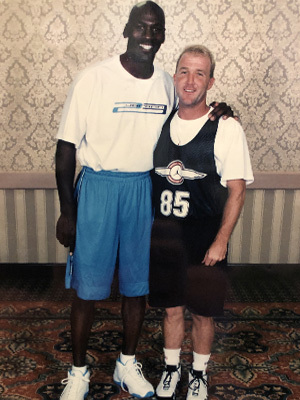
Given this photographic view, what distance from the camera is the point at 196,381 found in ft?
5.04

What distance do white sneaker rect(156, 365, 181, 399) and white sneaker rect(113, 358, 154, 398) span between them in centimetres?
4

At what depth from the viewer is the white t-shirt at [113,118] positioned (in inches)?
56.1

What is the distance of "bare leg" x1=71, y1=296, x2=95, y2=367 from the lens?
5.01ft

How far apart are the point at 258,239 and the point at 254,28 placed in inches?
45.2

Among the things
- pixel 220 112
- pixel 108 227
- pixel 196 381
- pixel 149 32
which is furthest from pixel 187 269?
pixel 149 32

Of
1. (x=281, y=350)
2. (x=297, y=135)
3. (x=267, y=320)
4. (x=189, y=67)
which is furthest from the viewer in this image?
(x=297, y=135)

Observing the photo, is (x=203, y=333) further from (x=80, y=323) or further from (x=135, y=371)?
(x=80, y=323)

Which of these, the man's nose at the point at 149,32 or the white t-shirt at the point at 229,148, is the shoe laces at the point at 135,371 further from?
the man's nose at the point at 149,32

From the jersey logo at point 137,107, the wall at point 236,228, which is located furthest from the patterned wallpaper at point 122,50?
the jersey logo at point 137,107

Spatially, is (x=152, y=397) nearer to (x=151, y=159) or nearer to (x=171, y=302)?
(x=171, y=302)

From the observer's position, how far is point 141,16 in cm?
142

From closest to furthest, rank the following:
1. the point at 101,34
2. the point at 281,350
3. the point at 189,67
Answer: the point at 189,67, the point at 281,350, the point at 101,34

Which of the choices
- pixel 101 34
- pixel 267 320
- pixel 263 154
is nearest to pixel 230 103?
pixel 263 154

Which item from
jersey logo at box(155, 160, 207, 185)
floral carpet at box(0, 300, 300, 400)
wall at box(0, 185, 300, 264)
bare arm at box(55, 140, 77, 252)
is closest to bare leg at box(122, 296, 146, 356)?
floral carpet at box(0, 300, 300, 400)
